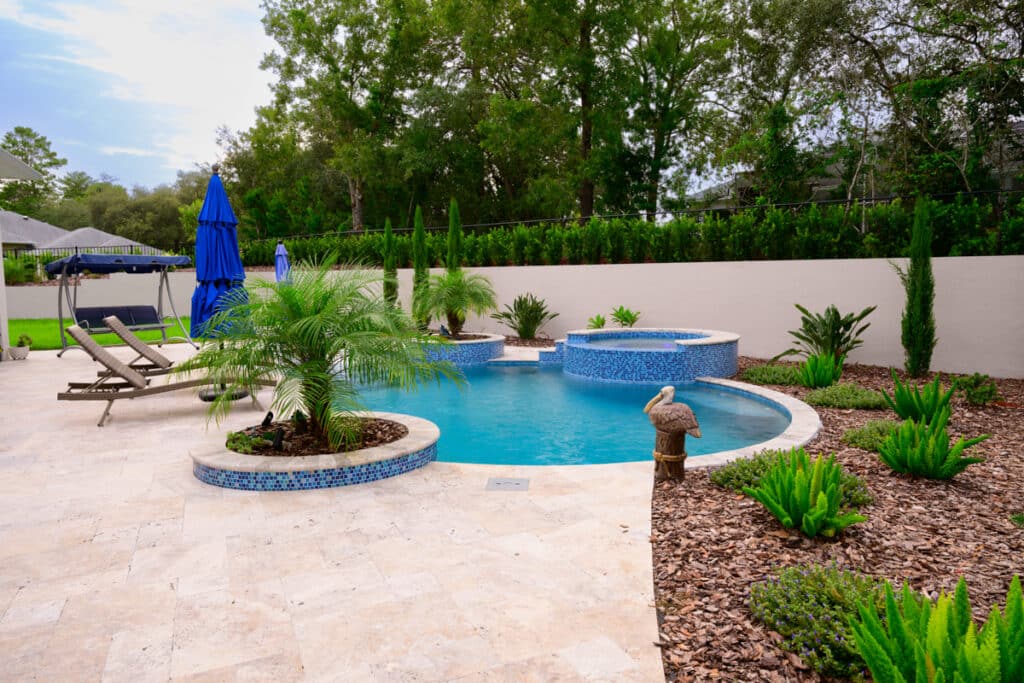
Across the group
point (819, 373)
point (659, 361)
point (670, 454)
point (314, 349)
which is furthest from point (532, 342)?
point (670, 454)

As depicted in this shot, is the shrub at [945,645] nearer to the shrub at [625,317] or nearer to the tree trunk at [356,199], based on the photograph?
the shrub at [625,317]

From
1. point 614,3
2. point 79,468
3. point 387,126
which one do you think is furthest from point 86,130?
point 79,468

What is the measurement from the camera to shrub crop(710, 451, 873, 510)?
396 cm

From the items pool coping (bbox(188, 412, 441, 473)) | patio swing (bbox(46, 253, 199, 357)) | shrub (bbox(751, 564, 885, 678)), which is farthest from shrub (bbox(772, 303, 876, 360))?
patio swing (bbox(46, 253, 199, 357))

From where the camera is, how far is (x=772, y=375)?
8.84 m

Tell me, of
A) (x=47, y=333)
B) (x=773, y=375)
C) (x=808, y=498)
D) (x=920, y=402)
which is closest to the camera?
(x=808, y=498)

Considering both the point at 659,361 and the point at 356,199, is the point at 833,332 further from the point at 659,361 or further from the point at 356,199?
the point at 356,199

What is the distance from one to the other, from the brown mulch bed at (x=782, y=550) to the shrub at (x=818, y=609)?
61 millimetres

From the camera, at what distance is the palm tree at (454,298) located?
1201cm

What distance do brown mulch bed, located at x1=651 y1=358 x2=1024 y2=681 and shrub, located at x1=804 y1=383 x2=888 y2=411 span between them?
1852 mm

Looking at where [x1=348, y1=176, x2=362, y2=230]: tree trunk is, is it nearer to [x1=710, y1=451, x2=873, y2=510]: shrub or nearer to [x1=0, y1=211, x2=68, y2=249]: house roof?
[x1=0, y1=211, x2=68, y2=249]: house roof

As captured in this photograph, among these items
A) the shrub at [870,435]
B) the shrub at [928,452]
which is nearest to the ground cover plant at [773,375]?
the shrub at [870,435]

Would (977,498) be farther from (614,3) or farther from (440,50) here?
(440,50)

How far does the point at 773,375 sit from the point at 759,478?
500 cm
